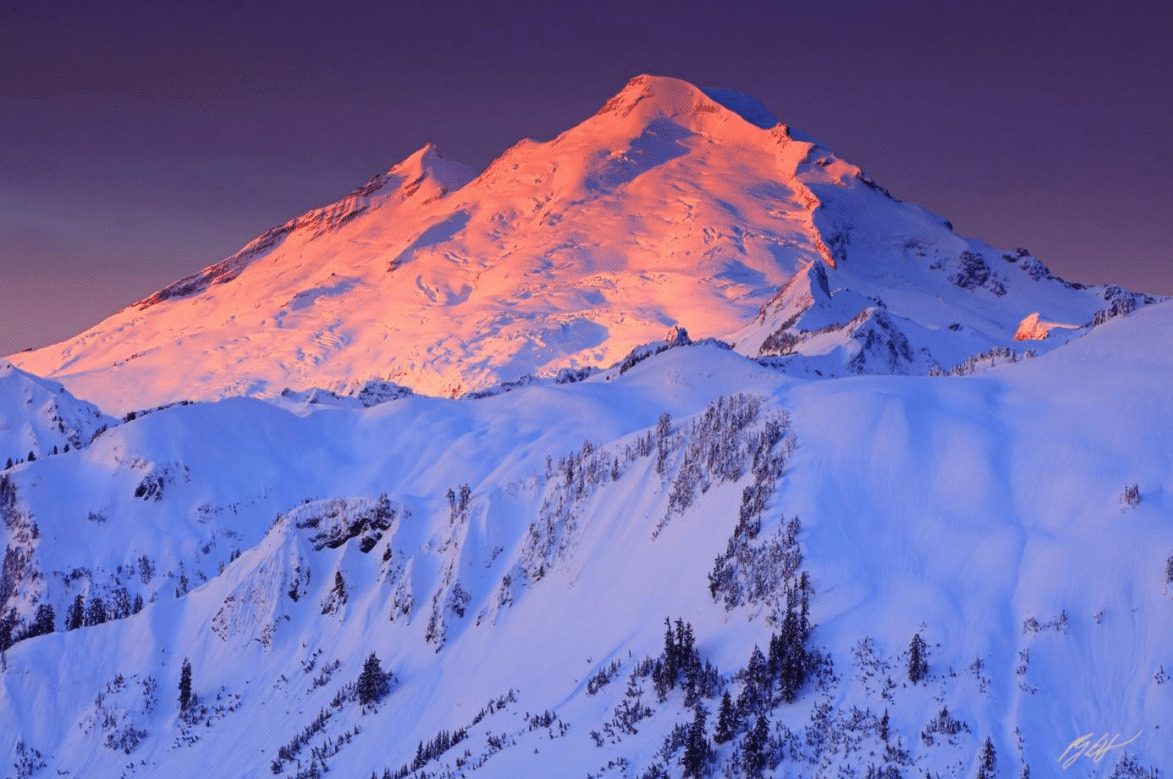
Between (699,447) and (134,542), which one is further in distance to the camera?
(134,542)

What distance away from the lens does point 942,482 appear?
87.5 meters

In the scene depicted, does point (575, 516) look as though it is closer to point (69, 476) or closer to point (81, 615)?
point (81, 615)

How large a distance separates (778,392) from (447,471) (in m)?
80.1

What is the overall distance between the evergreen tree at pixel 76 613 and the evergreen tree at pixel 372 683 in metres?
66.5

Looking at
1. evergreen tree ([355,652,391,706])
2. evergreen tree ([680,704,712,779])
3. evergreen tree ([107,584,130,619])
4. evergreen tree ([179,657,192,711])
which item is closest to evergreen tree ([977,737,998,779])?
evergreen tree ([680,704,712,779])

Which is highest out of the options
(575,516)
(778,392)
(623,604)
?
(778,392)

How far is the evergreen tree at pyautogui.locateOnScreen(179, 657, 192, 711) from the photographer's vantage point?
11794 cm

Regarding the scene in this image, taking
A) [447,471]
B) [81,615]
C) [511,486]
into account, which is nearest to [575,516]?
[511,486]

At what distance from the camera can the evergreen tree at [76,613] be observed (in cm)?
15950

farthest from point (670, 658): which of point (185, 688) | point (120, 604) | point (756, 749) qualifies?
point (120, 604)

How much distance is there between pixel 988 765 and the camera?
6131cm

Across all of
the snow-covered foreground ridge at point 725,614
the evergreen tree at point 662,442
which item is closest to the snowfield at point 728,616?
the snow-covered foreground ridge at point 725,614

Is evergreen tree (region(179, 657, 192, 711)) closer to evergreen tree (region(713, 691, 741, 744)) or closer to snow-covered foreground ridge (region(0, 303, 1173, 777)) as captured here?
snow-covered foreground ridge (region(0, 303, 1173, 777))

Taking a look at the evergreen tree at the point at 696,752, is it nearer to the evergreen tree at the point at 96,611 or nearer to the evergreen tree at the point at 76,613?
the evergreen tree at the point at 96,611
